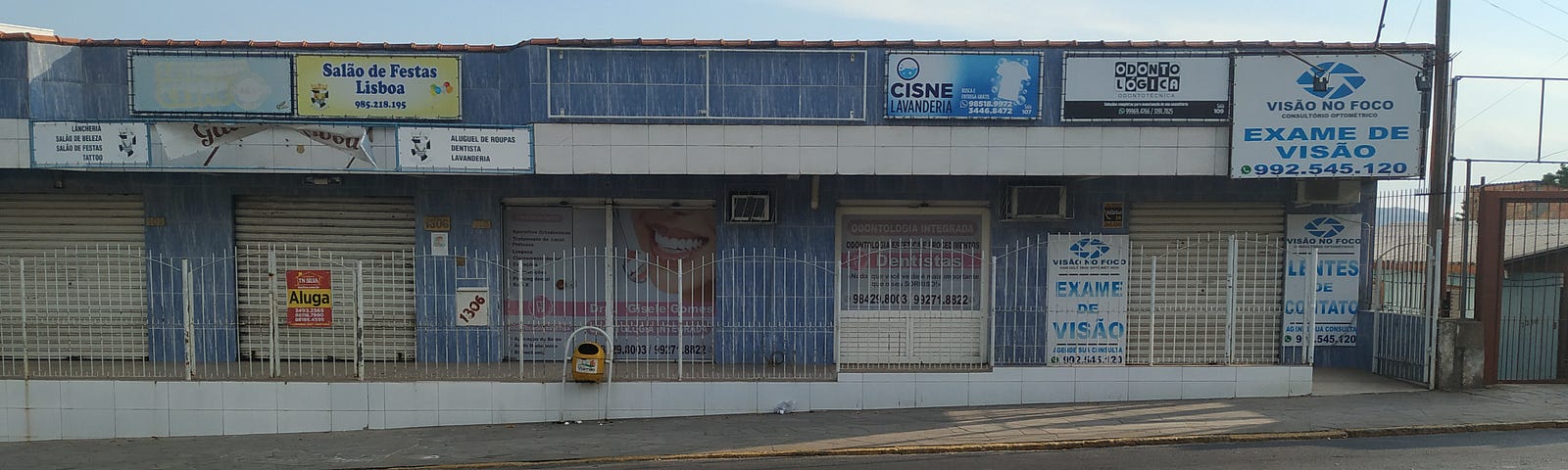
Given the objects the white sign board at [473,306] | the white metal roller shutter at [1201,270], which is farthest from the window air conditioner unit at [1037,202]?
the white sign board at [473,306]

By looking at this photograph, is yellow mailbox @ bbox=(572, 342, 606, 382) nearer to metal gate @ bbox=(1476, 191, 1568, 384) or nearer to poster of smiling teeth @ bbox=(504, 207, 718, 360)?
poster of smiling teeth @ bbox=(504, 207, 718, 360)

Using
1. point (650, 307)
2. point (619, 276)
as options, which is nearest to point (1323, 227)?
point (650, 307)

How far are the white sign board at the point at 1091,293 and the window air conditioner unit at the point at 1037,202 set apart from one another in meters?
0.44

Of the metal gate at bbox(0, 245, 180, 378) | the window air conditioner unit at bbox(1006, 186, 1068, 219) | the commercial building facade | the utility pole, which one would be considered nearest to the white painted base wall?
the commercial building facade

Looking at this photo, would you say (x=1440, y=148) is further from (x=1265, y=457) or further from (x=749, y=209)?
(x=749, y=209)

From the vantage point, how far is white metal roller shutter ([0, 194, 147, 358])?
1122 cm

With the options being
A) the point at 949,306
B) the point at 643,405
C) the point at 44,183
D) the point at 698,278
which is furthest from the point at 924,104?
the point at 44,183

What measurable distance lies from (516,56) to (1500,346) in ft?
39.7

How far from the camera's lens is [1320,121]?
34.3 feet

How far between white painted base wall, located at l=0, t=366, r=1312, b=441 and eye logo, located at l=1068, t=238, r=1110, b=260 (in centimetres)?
155

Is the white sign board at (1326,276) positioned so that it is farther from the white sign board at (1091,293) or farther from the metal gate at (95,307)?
the metal gate at (95,307)

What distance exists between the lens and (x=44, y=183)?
11.1 metres

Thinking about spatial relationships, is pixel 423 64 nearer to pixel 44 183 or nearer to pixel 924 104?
pixel 44 183

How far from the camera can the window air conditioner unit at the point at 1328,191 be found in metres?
11.0
